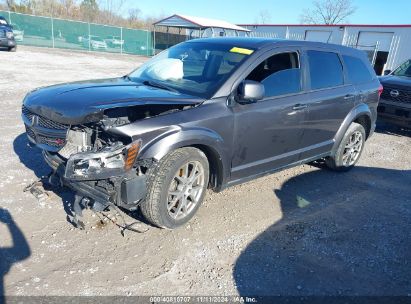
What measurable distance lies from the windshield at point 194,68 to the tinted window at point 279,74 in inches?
9.8

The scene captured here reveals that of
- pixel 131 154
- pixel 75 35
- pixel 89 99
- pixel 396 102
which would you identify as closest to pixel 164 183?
pixel 131 154

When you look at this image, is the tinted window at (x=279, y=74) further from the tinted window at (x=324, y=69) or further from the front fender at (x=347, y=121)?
the front fender at (x=347, y=121)

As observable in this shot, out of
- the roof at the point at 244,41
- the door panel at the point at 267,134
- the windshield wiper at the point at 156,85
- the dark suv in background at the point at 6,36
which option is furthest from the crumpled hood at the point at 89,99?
the dark suv in background at the point at 6,36

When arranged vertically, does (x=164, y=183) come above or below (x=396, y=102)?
below

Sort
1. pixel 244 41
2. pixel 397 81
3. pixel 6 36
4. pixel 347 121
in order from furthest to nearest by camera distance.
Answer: pixel 6 36 → pixel 397 81 → pixel 347 121 → pixel 244 41

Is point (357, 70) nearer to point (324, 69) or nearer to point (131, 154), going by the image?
point (324, 69)

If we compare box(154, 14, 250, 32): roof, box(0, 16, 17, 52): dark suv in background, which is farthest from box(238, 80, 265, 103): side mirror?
box(154, 14, 250, 32): roof

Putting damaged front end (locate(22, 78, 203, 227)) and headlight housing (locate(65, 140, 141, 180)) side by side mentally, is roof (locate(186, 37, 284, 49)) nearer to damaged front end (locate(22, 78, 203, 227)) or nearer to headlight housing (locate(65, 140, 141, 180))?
damaged front end (locate(22, 78, 203, 227))

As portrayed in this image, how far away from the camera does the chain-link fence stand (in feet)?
95.3

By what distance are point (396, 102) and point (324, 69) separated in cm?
424

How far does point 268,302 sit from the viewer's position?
2.80 m

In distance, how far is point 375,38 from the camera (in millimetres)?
22438

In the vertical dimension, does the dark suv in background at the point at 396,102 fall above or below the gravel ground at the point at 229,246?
above

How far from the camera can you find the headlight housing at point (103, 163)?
3016 millimetres
